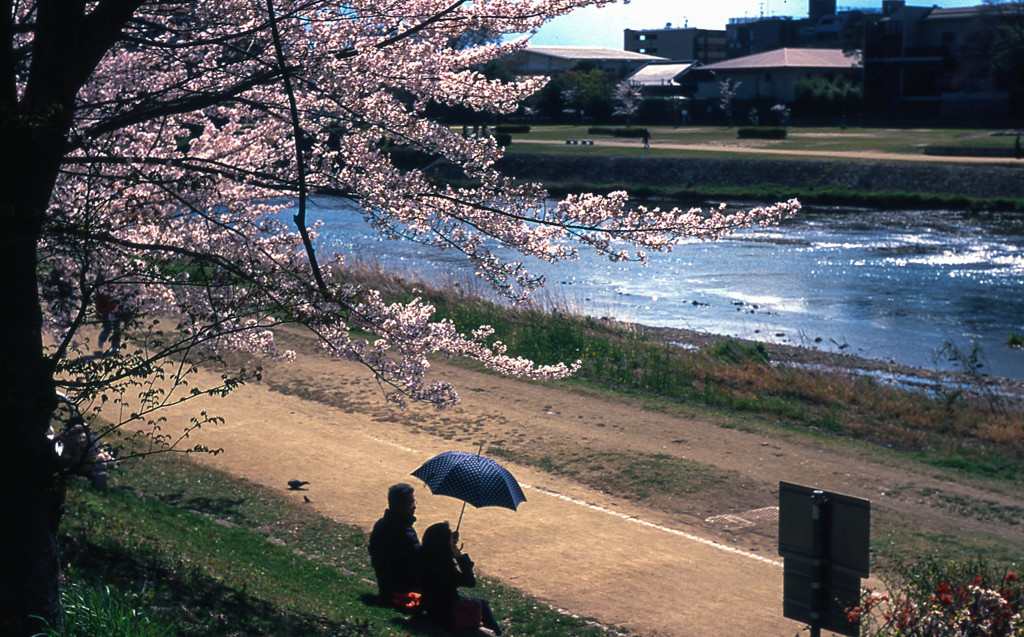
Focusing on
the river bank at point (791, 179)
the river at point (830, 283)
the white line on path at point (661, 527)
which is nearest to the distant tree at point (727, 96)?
the river bank at point (791, 179)

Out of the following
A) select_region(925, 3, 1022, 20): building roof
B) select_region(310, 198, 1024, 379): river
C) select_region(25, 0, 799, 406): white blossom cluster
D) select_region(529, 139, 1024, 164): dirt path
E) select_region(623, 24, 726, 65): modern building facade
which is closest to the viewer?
select_region(25, 0, 799, 406): white blossom cluster

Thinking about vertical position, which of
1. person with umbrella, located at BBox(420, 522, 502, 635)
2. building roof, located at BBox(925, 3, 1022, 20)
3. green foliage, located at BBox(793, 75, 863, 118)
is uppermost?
building roof, located at BBox(925, 3, 1022, 20)

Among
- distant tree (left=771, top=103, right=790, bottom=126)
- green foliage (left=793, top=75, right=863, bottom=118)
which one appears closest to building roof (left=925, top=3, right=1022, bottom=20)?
green foliage (left=793, top=75, right=863, bottom=118)

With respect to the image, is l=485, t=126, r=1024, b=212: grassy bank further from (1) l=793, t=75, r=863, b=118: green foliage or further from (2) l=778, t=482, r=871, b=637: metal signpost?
(2) l=778, t=482, r=871, b=637: metal signpost

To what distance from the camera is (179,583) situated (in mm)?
6793

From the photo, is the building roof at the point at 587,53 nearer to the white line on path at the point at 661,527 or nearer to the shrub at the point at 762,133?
the shrub at the point at 762,133

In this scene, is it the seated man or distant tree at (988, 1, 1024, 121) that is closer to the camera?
the seated man

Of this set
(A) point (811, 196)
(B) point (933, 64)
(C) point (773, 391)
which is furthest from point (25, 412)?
(B) point (933, 64)

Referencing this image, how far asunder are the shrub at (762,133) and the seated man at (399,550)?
67.0 metres

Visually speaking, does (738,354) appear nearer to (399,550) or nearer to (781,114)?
(399,550)

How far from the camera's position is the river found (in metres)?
25.2

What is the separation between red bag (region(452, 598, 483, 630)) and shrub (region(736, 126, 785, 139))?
6737 centimetres

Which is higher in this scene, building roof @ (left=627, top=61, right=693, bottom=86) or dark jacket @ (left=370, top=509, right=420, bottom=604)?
building roof @ (left=627, top=61, right=693, bottom=86)

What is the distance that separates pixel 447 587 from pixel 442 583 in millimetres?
46
